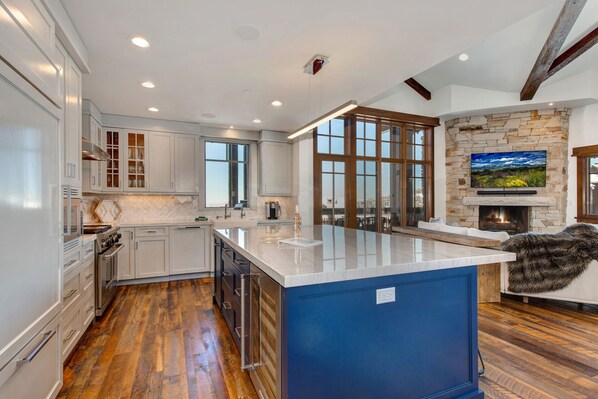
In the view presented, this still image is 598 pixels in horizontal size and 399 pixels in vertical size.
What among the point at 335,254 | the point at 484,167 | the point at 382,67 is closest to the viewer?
the point at 335,254

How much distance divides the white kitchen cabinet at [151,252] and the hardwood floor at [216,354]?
0.98 meters

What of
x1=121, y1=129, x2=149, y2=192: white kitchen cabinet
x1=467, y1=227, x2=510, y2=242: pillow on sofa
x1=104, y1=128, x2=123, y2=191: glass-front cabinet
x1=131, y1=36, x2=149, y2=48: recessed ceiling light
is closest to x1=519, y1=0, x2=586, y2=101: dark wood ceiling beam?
x1=467, y1=227, x2=510, y2=242: pillow on sofa

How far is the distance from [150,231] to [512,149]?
23.7ft

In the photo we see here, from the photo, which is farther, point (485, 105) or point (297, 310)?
point (485, 105)

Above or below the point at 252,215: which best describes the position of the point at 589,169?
above

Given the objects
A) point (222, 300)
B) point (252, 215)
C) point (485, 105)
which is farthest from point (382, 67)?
point (485, 105)

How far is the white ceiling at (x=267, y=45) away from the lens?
2102 millimetres

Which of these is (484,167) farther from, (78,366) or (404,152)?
(78,366)

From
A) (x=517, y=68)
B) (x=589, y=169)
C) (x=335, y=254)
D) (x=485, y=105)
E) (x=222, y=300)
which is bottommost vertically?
(x=222, y=300)

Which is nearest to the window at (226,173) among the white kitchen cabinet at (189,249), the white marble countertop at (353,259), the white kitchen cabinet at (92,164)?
the white kitchen cabinet at (189,249)

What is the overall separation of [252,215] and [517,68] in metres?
5.46

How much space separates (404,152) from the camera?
22.2 ft

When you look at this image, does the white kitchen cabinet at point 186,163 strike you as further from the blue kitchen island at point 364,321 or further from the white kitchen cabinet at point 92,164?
the blue kitchen island at point 364,321

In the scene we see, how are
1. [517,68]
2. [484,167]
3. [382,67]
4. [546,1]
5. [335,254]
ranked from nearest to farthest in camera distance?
[335,254] < [546,1] < [382,67] < [517,68] < [484,167]
